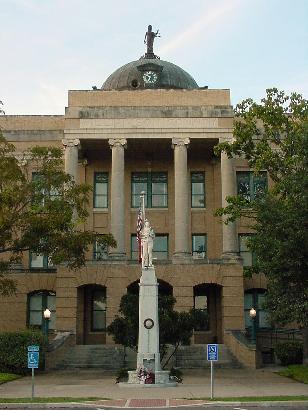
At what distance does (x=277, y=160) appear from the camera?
32.6 metres

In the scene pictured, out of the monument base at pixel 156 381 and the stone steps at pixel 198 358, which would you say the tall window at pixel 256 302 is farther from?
the monument base at pixel 156 381

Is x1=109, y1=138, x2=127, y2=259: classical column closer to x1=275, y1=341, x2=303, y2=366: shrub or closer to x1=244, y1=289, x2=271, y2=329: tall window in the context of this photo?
x1=244, y1=289, x2=271, y2=329: tall window

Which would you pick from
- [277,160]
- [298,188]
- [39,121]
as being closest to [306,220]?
[298,188]

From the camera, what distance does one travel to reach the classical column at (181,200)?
4034 centimetres

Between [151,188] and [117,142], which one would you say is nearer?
[117,142]

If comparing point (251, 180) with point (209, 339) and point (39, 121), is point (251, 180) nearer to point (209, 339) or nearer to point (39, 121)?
point (209, 339)

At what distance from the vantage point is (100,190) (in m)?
44.8

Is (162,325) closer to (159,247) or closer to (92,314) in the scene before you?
(92,314)

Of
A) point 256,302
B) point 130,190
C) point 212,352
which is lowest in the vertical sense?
point 212,352

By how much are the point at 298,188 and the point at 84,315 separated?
20.5 meters

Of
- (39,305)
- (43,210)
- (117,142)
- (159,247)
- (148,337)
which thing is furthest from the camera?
(159,247)

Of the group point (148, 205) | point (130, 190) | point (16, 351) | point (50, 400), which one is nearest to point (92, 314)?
point (148, 205)

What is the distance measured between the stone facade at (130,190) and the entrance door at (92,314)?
0.30 ft

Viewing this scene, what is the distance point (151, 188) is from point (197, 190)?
Answer: 3.06 m
